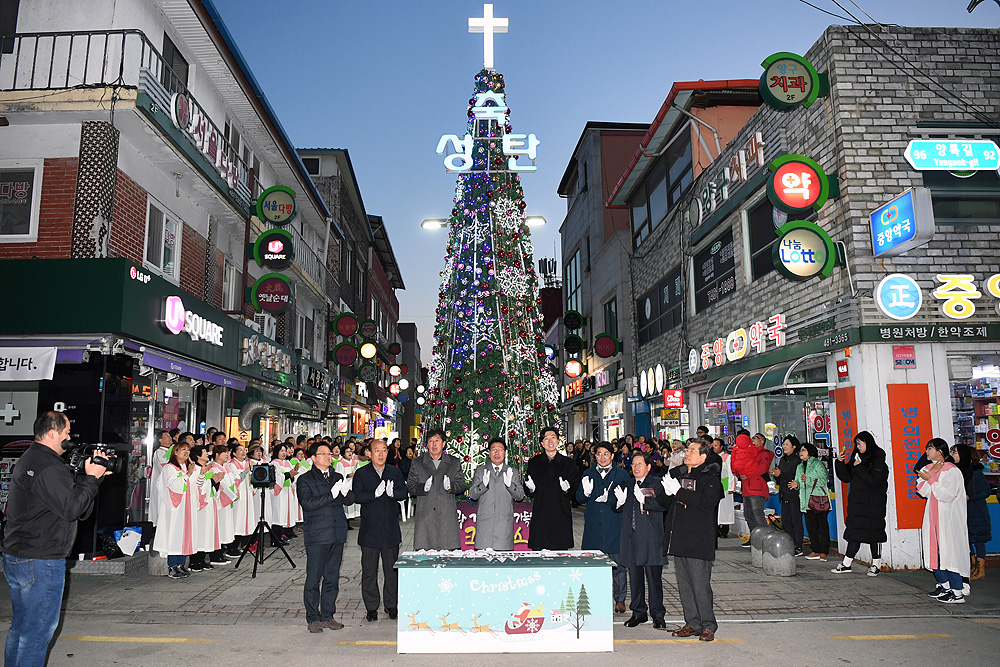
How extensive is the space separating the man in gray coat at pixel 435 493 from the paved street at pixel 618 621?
3.56ft

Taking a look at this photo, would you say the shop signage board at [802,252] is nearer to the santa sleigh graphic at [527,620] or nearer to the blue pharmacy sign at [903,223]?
the blue pharmacy sign at [903,223]

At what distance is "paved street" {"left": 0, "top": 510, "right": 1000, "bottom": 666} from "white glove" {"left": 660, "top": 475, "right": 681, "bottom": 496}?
1.46 metres

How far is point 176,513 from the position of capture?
33.7ft

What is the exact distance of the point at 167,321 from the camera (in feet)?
40.4

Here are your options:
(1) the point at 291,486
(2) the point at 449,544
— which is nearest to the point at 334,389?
(1) the point at 291,486

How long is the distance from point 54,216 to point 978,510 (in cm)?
1501

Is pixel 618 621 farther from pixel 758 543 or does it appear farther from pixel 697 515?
pixel 758 543

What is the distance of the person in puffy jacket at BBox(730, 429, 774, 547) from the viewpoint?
12.1 metres

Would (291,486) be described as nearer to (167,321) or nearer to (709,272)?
(167,321)

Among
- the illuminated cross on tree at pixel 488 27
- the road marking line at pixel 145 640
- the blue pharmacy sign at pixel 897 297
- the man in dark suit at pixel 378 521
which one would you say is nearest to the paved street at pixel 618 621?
the road marking line at pixel 145 640

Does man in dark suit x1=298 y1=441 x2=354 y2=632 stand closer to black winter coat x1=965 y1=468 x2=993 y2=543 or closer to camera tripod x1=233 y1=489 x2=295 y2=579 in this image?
camera tripod x1=233 y1=489 x2=295 y2=579

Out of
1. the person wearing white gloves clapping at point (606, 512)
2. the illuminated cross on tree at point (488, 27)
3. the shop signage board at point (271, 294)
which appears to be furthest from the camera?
the shop signage board at point (271, 294)

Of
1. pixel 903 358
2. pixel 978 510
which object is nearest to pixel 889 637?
pixel 978 510

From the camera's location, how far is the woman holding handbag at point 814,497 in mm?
11312
